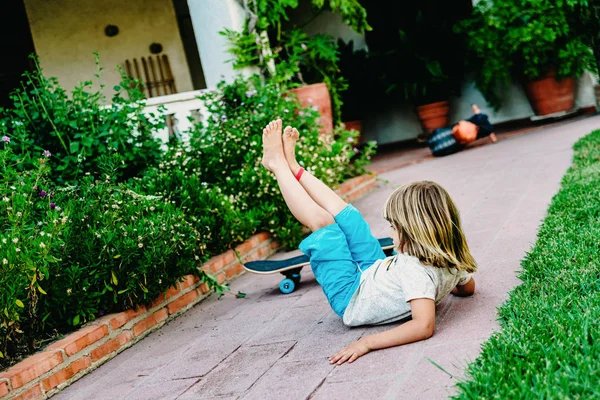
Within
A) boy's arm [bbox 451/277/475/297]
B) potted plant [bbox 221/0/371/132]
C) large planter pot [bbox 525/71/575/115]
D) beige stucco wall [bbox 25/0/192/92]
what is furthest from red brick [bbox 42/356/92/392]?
large planter pot [bbox 525/71/575/115]

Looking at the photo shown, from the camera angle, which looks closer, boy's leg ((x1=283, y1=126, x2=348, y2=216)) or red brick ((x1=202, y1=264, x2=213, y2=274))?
boy's leg ((x1=283, y1=126, x2=348, y2=216))

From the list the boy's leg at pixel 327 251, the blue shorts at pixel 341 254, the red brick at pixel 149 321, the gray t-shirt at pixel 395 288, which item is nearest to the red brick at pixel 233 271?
the red brick at pixel 149 321

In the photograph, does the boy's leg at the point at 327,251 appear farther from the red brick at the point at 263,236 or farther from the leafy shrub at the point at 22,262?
the red brick at the point at 263,236

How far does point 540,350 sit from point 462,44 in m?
7.83

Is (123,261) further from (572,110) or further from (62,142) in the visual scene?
(572,110)

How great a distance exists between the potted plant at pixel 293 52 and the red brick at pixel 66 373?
12.3ft

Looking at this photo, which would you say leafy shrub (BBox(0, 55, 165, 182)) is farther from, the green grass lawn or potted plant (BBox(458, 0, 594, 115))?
potted plant (BBox(458, 0, 594, 115))

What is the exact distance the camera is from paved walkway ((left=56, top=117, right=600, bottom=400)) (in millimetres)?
2389

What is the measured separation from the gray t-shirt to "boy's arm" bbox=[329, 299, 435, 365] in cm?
8

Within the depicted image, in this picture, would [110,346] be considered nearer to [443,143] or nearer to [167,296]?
[167,296]

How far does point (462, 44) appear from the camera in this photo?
941cm

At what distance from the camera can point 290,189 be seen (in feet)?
11.1

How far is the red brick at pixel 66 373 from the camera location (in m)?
3.03

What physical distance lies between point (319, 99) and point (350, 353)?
15.0ft
